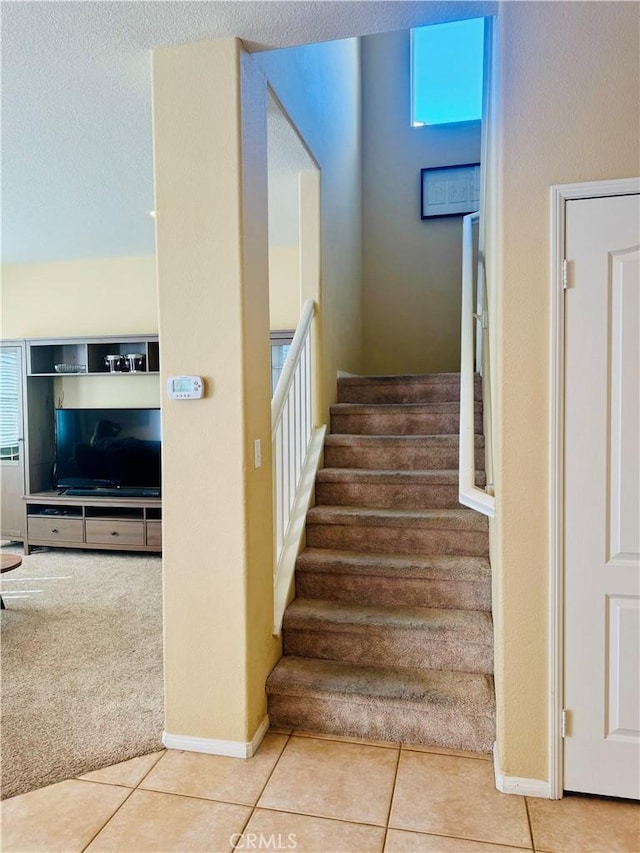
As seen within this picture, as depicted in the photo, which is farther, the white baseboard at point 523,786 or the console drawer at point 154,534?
the console drawer at point 154,534

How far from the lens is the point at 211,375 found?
6.89 feet

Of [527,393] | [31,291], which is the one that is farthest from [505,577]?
[31,291]

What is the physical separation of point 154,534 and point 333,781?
3.24 meters

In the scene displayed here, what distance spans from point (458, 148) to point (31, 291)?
438 cm

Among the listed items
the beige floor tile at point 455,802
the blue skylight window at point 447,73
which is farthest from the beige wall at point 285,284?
the beige floor tile at point 455,802

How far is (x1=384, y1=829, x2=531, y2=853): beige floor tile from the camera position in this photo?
166cm

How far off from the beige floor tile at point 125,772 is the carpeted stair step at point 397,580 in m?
0.98

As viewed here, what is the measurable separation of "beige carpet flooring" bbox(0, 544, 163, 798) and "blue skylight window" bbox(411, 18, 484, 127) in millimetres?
4794

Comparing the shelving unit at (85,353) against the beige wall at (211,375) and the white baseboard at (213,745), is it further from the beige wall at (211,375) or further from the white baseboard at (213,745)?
the white baseboard at (213,745)

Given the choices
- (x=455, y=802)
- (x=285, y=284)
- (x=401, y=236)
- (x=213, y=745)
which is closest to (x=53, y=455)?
(x=285, y=284)

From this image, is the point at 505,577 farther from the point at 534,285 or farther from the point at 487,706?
the point at 534,285

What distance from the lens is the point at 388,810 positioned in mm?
1827

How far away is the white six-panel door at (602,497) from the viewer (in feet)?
5.98

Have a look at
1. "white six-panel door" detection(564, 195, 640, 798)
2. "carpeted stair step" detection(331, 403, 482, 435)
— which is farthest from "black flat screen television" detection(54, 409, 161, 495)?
"white six-panel door" detection(564, 195, 640, 798)
